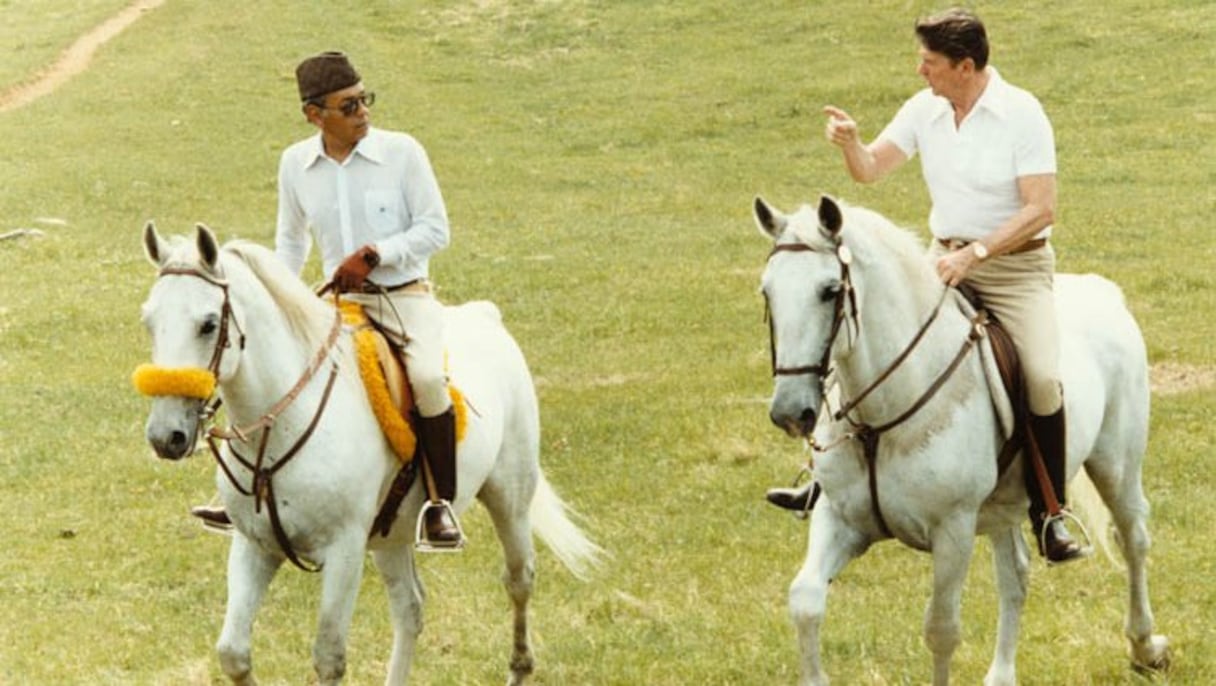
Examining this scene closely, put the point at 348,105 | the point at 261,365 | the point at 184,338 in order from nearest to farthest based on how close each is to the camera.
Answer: the point at 184,338 < the point at 261,365 < the point at 348,105

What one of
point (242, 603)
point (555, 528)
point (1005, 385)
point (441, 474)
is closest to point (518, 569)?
point (555, 528)

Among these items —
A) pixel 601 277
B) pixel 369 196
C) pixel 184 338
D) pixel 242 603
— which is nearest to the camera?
pixel 184 338

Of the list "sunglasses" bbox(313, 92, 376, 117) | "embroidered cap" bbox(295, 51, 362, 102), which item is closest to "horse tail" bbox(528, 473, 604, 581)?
"sunglasses" bbox(313, 92, 376, 117)

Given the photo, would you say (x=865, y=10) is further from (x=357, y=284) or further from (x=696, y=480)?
(x=357, y=284)

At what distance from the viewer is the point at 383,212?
27.6 feet

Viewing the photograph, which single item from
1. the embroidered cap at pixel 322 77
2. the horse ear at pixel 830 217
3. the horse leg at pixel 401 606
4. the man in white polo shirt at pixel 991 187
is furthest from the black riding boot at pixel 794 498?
the embroidered cap at pixel 322 77

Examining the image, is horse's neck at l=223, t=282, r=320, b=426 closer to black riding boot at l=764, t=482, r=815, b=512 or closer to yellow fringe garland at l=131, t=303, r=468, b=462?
yellow fringe garland at l=131, t=303, r=468, b=462

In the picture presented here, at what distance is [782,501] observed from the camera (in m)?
8.59

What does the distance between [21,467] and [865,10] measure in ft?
109

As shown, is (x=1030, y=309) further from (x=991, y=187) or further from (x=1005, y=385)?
(x=991, y=187)

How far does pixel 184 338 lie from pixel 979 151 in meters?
3.71

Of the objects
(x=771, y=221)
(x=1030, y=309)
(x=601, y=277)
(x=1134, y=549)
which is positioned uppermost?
(x=771, y=221)

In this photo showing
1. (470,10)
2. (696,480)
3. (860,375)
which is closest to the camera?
(860,375)

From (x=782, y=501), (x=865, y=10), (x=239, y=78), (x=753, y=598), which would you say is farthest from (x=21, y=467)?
(x=865, y=10)
